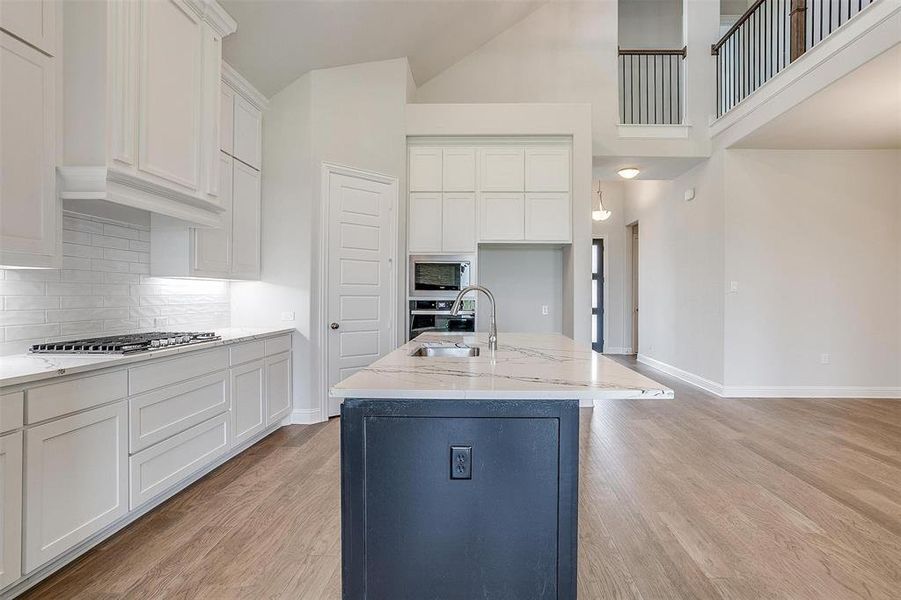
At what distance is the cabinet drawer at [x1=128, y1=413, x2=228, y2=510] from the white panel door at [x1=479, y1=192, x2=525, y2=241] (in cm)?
298

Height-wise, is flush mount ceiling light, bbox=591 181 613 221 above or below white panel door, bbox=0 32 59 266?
above

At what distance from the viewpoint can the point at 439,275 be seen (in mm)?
4664

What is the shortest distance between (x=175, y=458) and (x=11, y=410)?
973 millimetres

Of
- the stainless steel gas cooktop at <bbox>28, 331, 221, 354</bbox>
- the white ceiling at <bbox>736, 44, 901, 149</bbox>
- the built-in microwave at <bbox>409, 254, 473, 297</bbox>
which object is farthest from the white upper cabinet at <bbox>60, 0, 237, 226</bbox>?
the white ceiling at <bbox>736, 44, 901, 149</bbox>

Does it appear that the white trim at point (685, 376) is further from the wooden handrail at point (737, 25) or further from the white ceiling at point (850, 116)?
the wooden handrail at point (737, 25)

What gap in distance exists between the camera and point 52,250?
2.04m

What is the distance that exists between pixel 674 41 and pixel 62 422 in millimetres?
8956

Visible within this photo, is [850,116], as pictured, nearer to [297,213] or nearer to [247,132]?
[297,213]

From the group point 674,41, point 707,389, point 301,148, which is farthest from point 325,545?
point 674,41

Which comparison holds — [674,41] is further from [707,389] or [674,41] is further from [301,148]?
[301,148]

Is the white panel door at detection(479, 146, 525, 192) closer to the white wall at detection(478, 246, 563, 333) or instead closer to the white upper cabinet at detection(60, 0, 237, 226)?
the white wall at detection(478, 246, 563, 333)

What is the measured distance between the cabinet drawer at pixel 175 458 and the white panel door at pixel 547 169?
11.6 feet

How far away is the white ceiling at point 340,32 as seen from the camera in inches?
131

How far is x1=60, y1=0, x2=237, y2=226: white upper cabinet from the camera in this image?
6.88 feet
